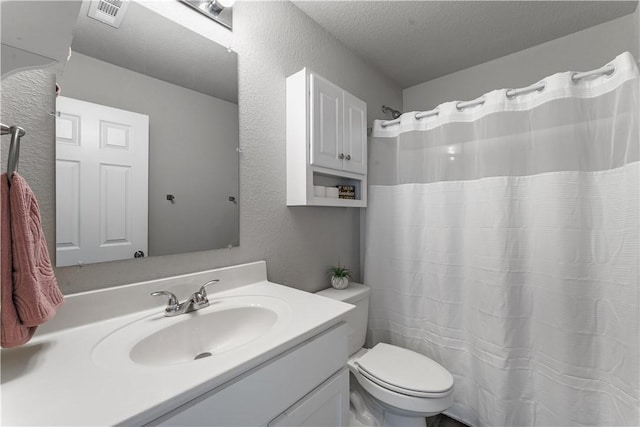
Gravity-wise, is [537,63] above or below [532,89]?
above

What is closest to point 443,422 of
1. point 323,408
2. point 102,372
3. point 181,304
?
point 323,408

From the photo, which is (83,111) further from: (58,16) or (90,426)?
(90,426)

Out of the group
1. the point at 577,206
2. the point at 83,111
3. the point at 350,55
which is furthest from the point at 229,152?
the point at 577,206

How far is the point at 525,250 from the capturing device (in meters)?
1.32

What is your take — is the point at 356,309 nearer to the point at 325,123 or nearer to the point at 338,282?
the point at 338,282

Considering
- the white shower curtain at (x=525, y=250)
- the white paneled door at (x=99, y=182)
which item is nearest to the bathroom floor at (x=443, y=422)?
the white shower curtain at (x=525, y=250)

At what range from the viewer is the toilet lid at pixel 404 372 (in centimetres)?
115

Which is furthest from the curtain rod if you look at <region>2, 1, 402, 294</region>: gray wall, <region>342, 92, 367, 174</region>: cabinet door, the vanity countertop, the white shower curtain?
the vanity countertop

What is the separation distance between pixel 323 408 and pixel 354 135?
1.35 metres

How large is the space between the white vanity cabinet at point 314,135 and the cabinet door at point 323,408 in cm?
77

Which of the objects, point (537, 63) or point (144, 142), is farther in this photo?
point (537, 63)

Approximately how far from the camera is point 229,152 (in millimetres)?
1172

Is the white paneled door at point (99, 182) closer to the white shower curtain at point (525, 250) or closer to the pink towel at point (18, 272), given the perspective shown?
the pink towel at point (18, 272)

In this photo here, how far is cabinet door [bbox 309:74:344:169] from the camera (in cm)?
135
